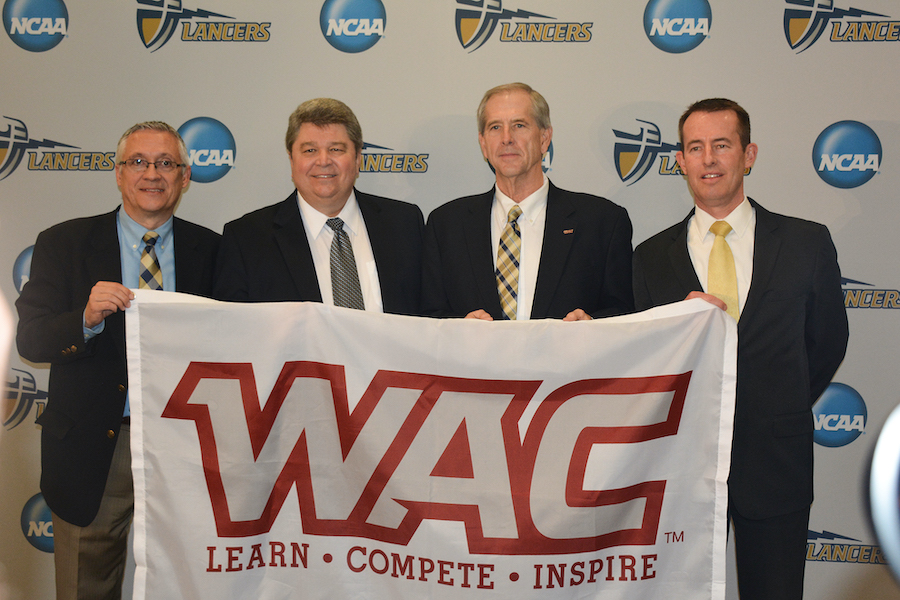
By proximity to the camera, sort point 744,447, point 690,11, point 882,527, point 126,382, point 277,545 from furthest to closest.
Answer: point 690,11
point 126,382
point 744,447
point 277,545
point 882,527

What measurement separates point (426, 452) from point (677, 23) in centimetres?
269

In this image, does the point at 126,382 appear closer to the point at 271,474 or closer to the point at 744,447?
the point at 271,474

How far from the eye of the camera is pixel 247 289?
3016 millimetres

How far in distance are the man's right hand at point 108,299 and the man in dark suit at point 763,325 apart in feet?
6.53

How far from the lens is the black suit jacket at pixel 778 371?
2732 mm

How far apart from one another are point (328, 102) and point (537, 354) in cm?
144

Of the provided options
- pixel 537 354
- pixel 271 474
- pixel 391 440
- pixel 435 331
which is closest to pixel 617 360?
pixel 537 354

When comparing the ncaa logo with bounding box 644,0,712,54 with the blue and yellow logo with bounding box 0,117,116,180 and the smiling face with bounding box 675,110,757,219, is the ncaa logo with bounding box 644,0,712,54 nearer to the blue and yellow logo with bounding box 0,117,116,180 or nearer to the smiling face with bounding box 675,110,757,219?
the smiling face with bounding box 675,110,757,219

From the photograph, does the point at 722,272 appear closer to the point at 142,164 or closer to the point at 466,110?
the point at 466,110

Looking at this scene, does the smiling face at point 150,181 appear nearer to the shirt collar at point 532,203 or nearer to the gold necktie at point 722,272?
the shirt collar at point 532,203

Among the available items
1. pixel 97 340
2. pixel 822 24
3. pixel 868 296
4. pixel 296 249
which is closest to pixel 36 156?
pixel 97 340

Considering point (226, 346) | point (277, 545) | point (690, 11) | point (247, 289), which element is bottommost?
point (277, 545)

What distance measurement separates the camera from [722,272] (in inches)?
111

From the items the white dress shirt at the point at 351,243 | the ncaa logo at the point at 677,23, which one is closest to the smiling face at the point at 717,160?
the ncaa logo at the point at 677,23
